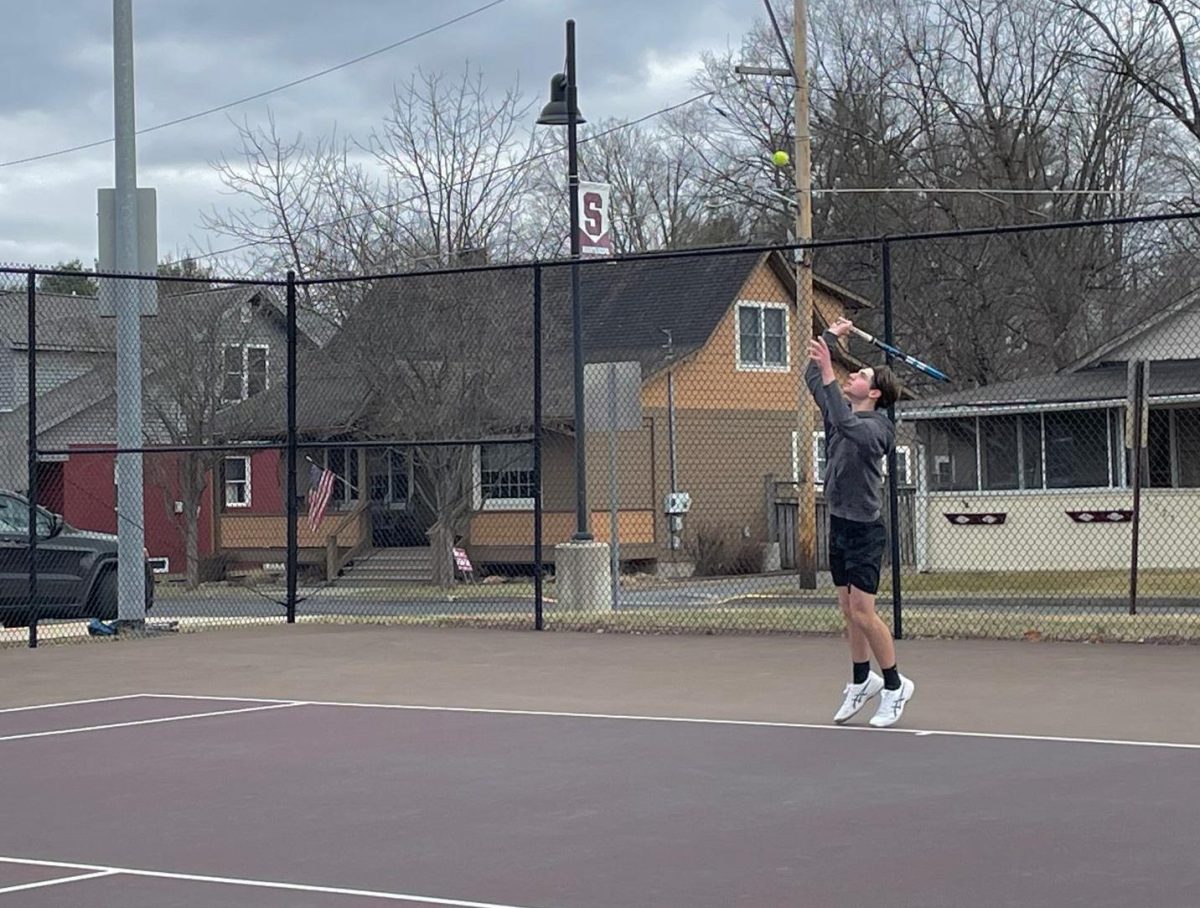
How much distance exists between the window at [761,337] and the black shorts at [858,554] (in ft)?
86.3

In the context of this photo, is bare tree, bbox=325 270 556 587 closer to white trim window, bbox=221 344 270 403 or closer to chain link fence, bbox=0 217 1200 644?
chain link fence, bbox=0 217 1200 644

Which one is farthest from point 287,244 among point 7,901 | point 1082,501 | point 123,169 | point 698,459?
point 7,901

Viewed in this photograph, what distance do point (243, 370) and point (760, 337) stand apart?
9.79m

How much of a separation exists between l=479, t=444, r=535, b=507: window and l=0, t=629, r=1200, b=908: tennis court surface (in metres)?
17.9

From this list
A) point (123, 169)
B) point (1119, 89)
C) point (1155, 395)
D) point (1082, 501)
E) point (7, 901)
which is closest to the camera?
point (7, 901)

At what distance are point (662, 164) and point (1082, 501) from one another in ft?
76.8

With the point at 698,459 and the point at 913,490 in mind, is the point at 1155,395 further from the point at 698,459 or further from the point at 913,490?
the point at 698,459

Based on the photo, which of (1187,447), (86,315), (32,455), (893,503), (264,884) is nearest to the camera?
(264,884)

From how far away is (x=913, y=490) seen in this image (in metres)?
31.9

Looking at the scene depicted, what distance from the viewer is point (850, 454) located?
380 inches

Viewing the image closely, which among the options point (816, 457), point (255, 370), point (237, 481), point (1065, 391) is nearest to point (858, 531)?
point (1065, 391)

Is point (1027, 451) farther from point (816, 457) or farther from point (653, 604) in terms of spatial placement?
point (653, 604)

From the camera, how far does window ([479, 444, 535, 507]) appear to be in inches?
1233

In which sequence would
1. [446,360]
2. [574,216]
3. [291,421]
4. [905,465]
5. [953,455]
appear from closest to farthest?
[291,421] → [574,216] → [446,360] → [953,455] → [905,465]
